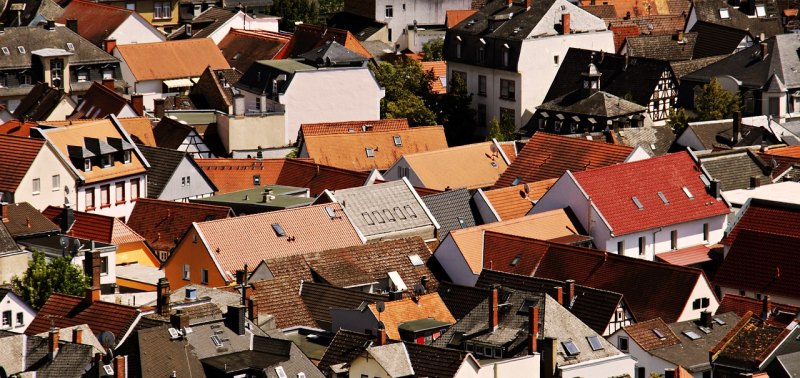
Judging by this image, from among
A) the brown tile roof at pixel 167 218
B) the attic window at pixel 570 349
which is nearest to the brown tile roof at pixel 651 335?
the attic window at pixel 570 349

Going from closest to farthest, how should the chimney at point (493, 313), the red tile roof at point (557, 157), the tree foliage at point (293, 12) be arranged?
the chimney at point (493, 313) → the red tile roof at point (557, 157) → the tree foliage at point (293, 12)

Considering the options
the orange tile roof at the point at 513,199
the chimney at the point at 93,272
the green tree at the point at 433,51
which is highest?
the chimney at the point at 93,272

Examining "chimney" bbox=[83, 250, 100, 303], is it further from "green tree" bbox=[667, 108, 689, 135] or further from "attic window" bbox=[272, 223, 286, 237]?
"green tree" bbox=[667, 108, 689, 135]

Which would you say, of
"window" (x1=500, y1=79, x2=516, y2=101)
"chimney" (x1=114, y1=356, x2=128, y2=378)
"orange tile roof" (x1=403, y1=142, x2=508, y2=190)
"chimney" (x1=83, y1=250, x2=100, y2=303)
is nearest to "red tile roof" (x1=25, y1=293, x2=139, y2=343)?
"chimney" (x1=83, y1=250, x2=100, y2=303)

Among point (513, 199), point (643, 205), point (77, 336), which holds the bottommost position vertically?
point (513, 199)

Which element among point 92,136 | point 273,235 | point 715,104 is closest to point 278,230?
point 273,235

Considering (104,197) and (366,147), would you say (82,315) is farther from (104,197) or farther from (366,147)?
(366,147)

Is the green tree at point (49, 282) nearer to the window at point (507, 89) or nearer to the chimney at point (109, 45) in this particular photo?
the window at point (507, 89)
